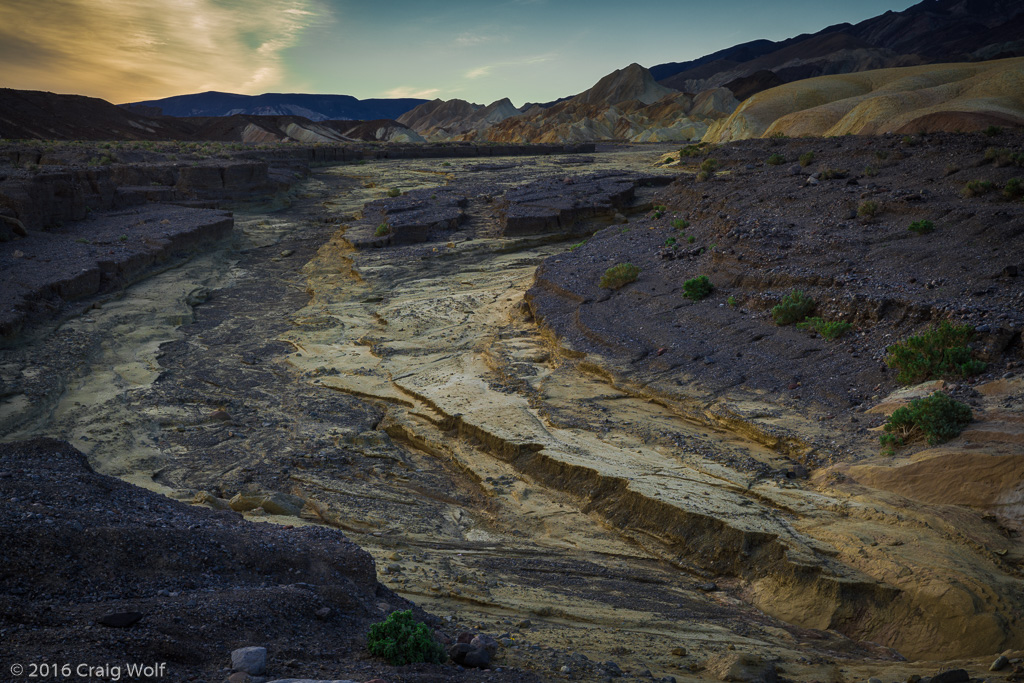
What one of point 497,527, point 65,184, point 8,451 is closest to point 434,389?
point 497,527

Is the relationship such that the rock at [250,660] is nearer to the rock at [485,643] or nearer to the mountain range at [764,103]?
the rock at [485,643]

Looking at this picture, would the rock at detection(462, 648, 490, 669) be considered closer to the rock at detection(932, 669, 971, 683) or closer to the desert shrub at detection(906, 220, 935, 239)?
the rock at detection(932, 669, 971, 683)

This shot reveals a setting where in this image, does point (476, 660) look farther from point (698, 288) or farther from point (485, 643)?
point (698, 288)

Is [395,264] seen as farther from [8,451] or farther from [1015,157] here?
[1015,157]

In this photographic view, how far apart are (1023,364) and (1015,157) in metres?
7.54

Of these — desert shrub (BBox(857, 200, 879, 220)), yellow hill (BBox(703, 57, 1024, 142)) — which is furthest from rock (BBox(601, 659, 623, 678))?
yellow hill (BBox(703, 57, 1024, 142))

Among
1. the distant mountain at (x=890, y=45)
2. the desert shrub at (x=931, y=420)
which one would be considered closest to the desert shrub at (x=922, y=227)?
the desert shrub at (x=931, y=420)

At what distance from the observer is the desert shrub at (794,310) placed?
31.1 feet

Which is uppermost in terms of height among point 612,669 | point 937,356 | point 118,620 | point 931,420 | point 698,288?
point 698,288

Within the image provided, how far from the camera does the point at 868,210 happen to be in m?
12.1

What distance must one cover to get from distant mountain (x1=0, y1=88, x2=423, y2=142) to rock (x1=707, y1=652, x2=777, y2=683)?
63219mm

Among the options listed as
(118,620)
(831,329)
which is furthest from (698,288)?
(118,620)

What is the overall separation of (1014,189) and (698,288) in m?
5.43

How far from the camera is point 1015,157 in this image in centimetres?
1250
